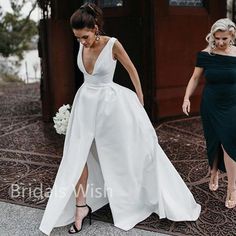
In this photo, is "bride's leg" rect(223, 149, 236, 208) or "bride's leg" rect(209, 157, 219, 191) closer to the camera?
"bride's leg" rect(223, 149, 236, 208)

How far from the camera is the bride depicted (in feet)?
10.4

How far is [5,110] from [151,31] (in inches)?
135

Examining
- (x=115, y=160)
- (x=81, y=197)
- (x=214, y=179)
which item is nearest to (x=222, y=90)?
(x=214, y=179)

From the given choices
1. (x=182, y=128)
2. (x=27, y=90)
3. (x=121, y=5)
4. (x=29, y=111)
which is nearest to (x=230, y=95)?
(x=182, y=128)

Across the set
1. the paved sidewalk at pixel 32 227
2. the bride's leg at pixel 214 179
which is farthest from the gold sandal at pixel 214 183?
the paved sidewalk at pixel 32 227

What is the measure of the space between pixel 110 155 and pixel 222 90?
1110 mm

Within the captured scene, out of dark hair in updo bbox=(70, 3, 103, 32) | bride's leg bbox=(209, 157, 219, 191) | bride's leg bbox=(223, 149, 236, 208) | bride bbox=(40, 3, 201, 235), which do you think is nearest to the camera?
dark hair in updo bbox=(70, 3, 103, 32)

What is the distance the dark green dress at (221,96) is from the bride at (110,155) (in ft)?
1.85

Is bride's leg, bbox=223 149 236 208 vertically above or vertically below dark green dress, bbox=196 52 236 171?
below

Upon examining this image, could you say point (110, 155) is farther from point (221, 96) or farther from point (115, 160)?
point (221, 96)

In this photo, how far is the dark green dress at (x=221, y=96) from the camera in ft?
11.4

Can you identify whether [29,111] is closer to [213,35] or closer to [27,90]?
[27,90]

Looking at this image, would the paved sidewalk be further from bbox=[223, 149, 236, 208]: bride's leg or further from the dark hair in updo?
the dark hair in updo

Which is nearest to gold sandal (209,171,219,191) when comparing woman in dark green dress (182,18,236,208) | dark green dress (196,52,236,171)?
woman in dark green dress (182,18,236,208)
